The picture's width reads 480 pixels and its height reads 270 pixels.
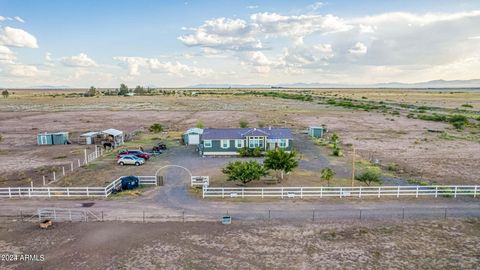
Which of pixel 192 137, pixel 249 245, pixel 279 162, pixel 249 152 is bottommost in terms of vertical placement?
pixel 249 245

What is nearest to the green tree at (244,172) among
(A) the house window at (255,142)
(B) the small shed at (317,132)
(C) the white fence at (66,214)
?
(C) the white fence at (66,214)

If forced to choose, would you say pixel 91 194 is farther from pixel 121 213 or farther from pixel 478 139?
pixel 478 139

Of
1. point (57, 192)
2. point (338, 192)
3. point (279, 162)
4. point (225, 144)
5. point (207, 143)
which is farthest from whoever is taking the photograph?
point (225, 144)

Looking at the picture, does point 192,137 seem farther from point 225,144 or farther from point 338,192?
point 338,192

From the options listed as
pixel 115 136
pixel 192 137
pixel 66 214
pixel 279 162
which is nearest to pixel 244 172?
pixel 279 162

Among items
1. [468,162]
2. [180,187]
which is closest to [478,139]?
[468,162]

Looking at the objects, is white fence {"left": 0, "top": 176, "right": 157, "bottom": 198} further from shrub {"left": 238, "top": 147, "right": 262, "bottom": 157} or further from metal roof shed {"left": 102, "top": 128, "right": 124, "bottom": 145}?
metal roof shed {"left": 102, "top": 128, "right": 124, "bottom": 145}
